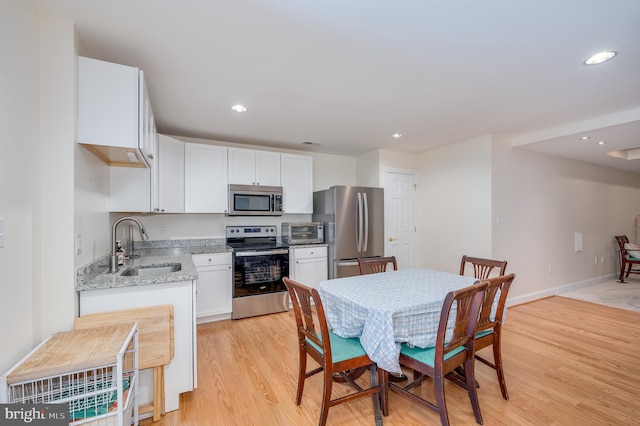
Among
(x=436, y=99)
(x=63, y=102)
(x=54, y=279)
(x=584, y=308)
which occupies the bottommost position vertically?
(x=584, y=308)

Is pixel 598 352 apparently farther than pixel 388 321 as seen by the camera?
Yes

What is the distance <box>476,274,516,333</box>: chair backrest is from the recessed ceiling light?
5.21ft

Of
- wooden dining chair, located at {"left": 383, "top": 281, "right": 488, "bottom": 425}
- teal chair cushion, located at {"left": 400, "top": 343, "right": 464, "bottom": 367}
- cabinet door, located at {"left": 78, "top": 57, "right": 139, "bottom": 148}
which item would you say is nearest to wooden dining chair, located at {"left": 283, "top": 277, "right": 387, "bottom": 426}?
wooden dining chair, located at {"left": 383, "top": 281, "right": 488, "bottom": 425}

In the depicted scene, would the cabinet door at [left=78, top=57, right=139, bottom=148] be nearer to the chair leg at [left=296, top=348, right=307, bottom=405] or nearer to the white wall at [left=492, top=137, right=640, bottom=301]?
the chair leg at [left=296, top=348, right=307, bottom=405]

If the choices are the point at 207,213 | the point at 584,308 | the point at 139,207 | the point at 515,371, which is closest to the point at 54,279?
the point at 139,207

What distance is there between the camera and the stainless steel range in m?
3.56

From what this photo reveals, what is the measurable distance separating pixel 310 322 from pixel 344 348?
0.26m

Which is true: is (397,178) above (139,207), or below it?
above

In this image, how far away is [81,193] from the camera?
5.97ft

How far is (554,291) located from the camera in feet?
15.1

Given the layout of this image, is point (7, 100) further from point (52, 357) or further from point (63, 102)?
point (52, 357)

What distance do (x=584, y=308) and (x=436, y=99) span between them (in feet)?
12.3

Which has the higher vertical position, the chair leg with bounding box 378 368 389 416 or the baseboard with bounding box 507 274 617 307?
the chair leg with bounding box 378 368 389 416

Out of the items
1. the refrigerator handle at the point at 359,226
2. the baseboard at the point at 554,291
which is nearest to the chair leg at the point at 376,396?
the refrigerator handle at the point at 359,226
